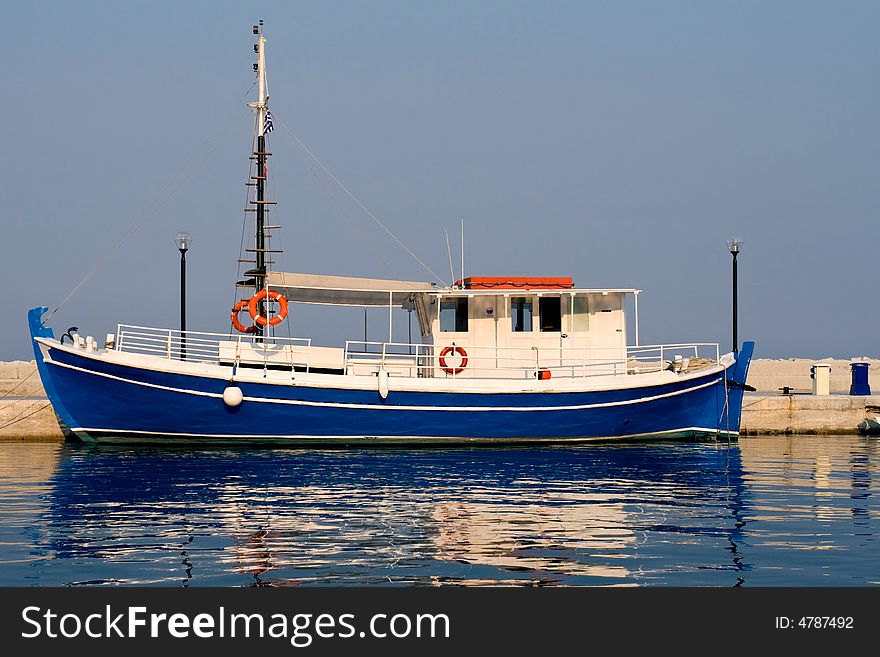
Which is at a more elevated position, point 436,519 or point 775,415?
point 775,415

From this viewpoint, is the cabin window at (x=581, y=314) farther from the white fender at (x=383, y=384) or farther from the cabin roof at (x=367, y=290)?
the white fender at (x=383, y=384)

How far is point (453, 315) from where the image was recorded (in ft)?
83.6

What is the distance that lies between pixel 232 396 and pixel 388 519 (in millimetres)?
9662

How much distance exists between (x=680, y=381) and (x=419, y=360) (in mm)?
6056

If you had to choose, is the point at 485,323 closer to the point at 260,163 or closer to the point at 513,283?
the point at 513,283

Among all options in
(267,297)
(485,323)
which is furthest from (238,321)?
(485,323)

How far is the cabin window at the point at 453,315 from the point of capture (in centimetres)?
2539

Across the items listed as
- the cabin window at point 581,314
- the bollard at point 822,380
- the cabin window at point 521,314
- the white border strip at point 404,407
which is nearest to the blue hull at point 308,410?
the white border strip at point 404,407

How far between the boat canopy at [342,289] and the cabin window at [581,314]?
3.42 m

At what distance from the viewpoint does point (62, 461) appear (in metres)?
20.6

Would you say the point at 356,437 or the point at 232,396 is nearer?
the point at 232,396

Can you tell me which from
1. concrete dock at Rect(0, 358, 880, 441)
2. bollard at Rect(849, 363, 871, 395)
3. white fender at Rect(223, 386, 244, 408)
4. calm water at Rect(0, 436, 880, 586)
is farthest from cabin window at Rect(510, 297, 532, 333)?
bollard at Rect(849, 363, 871, 395)

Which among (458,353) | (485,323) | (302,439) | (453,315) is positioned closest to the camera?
(302,439)
